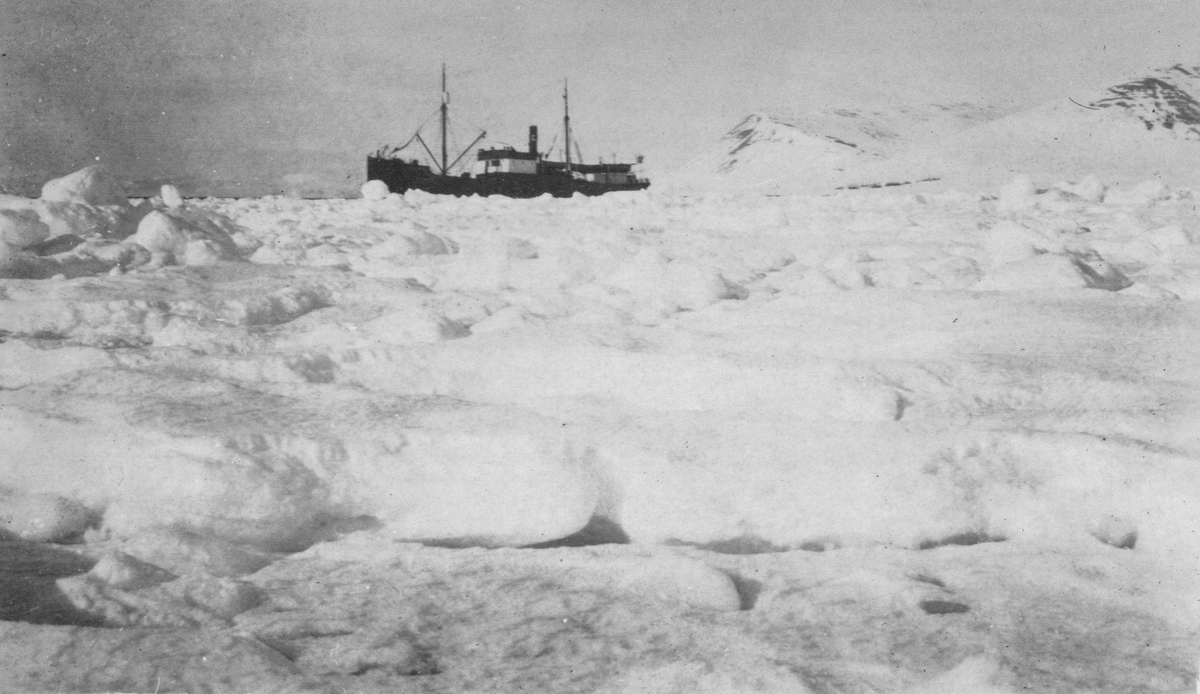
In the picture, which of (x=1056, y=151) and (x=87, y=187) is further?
(x=1056, y=151)

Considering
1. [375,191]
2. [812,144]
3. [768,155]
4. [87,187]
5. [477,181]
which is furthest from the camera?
[477,181]

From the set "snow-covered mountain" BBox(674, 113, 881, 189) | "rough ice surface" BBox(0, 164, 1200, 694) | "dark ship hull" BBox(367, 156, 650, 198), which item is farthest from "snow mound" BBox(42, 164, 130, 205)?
"dark ship hull" BBox(367, 156, 650, 198)

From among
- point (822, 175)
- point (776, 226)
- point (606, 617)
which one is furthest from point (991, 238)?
point (822, 175)

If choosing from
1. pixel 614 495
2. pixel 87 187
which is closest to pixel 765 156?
pixel 87 187

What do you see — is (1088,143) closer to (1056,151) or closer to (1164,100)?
(1056,151)

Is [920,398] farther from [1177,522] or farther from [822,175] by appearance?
[822,175]

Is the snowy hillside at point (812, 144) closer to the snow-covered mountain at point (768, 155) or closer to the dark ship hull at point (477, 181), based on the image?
the snow-covered mountain at point (768, 155)

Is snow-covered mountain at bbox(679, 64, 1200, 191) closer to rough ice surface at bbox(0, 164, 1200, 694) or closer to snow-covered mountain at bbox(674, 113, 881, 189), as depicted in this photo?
snow-covered mountain at bbox(674, 113, 881, 189)
